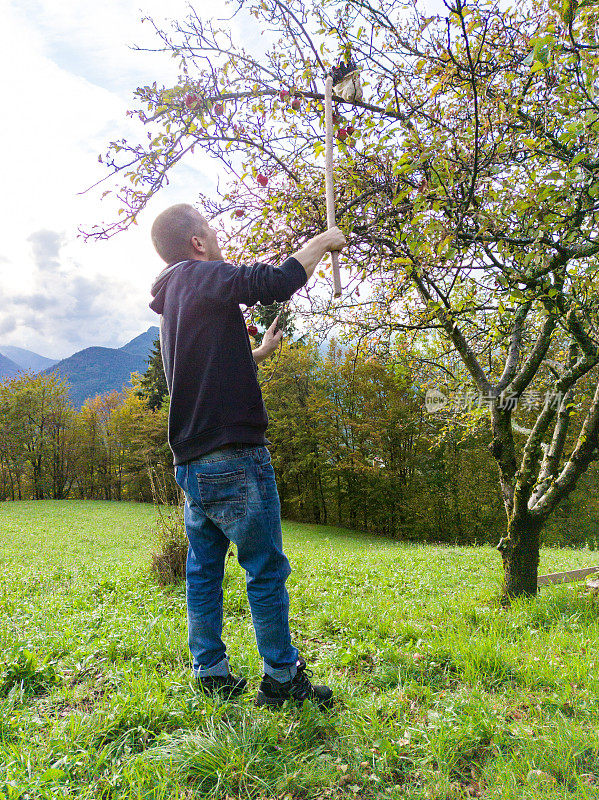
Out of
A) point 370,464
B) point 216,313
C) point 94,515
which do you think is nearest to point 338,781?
point 216,313

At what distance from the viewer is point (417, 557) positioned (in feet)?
26.7

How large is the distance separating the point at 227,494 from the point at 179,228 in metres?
1.33

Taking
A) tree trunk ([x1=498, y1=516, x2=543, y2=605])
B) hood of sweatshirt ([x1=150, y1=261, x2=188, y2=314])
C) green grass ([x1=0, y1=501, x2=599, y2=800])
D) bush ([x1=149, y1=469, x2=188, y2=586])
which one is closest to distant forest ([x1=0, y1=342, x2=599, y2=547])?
bush ([x1=149, y1=469, x2=188, y2=586])

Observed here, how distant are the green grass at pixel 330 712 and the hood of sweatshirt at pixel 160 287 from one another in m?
1.95

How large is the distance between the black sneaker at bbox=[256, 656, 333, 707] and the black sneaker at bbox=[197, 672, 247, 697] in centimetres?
16

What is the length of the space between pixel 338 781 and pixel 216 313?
1.96 m

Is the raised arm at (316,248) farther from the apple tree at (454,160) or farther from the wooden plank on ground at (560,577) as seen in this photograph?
the wooden plank on ground at (560,577)

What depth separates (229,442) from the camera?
2.01 meters

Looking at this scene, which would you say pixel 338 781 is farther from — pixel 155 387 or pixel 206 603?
pixel 155 387

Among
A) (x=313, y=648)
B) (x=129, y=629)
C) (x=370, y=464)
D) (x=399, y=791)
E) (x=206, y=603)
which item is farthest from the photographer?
(x=370, y=464)

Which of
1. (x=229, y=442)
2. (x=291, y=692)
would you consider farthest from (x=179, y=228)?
(x=291, y=692)

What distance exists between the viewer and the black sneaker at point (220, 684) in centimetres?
223

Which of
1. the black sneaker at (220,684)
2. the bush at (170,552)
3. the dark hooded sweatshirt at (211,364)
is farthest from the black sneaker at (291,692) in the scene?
the bush at (170,552)

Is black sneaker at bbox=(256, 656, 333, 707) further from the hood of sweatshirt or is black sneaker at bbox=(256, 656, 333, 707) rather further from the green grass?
the hood of sweatshirt
